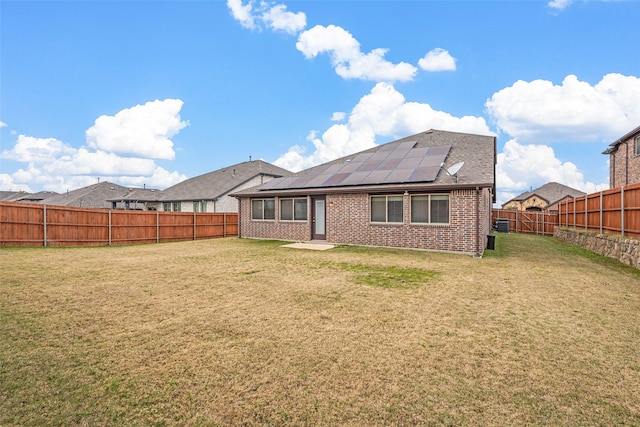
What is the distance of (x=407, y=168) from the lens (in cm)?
1440

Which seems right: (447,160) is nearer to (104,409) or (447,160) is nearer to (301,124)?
(301,124)

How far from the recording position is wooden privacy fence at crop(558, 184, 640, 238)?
Answer: 1020 cm

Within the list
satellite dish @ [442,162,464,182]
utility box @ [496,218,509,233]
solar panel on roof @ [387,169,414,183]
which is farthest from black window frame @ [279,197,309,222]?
utility box @ [496,218,509,233]

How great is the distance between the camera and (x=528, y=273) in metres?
8.41

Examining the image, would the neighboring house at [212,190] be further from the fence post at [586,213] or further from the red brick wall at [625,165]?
the red brick wall at [625,165]

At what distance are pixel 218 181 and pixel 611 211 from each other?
95.4ft

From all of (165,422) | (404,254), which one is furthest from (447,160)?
(165,422)

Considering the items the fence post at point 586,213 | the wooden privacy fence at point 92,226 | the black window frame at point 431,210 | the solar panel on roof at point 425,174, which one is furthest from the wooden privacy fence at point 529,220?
the wooden privacy fence at point 92,226

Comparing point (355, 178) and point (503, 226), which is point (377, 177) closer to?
point (355, 178)

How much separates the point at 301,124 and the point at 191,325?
66.4 ft

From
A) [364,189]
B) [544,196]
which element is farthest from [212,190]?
[544,196]

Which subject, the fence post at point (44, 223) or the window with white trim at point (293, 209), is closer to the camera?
the fence post at point (44, 223)

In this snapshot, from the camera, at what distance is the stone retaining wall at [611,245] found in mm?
9675

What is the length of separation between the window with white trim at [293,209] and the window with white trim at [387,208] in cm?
394
